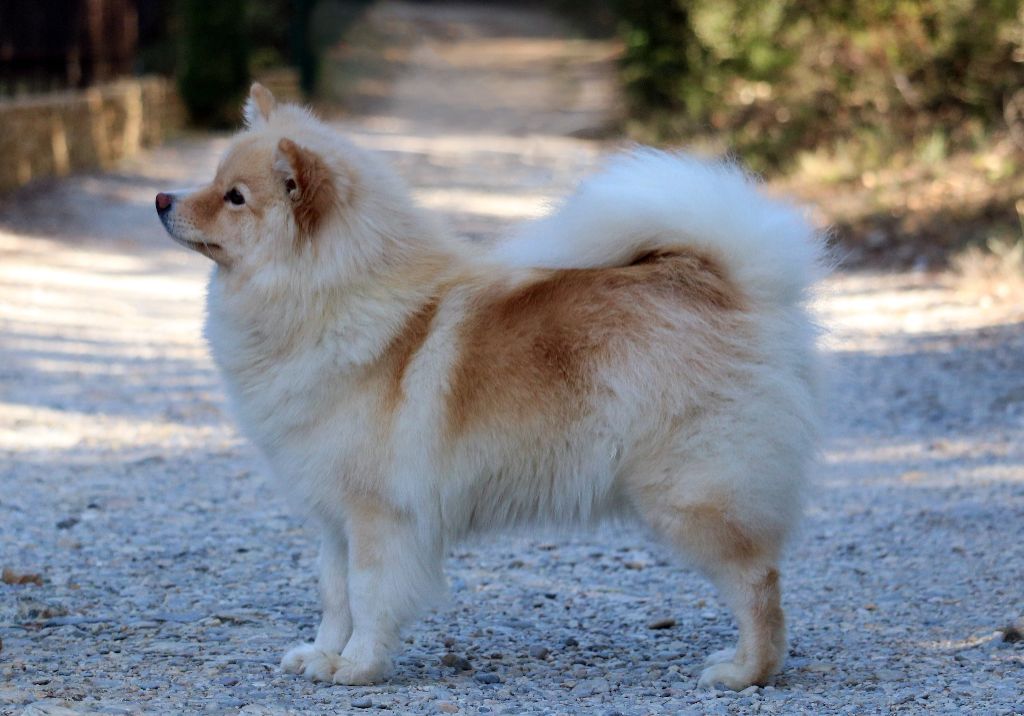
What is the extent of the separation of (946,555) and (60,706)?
11.8 feet

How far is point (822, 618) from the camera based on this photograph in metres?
4.72

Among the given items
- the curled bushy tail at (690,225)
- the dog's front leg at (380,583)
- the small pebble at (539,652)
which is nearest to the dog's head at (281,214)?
the curled bushy tail at (690,225)

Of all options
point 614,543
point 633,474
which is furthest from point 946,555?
point 633,474

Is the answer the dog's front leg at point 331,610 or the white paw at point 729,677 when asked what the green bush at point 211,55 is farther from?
the white paw at point 729,677

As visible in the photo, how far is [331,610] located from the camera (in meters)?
4.09

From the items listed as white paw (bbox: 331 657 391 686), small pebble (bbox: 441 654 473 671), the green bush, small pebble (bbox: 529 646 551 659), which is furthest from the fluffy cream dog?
the green bush

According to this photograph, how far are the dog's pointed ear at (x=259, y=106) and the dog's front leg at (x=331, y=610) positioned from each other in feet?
4.46

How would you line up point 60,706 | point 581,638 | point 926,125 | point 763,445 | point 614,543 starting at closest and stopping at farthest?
point 60,706 < point 763,445 < point 581,638 < point 614,543 < point 926,125

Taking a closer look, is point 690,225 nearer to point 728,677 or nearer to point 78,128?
point 728,677

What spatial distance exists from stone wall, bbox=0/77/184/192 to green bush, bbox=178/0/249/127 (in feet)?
2.14

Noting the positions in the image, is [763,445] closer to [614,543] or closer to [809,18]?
[614,543]

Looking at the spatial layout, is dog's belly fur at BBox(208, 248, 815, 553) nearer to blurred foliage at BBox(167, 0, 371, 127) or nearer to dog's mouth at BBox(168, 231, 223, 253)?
dog's mouth at BBox(168, 231, 223, 253)

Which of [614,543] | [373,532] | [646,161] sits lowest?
[614,543]

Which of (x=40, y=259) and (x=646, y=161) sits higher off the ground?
(x=646, y=161)
